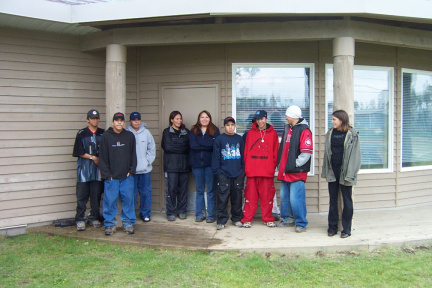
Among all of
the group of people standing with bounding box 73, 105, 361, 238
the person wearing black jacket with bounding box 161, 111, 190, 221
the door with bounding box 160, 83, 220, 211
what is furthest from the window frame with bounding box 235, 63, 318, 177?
the person wearing black jacket with bounding box 161, 111, 190, 221

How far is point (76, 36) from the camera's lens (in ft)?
20.2

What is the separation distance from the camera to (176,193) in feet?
19.7

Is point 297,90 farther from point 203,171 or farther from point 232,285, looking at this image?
point 232,285

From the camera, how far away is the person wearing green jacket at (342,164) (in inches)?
187

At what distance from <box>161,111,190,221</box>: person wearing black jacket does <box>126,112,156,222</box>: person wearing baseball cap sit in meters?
0.24

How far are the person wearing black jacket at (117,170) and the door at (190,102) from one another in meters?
1.20

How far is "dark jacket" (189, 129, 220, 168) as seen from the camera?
226 inches

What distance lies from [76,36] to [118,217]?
288 cm

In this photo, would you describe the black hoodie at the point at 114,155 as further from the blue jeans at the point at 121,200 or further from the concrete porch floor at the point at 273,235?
the concrete porch floor at the point at 273,235

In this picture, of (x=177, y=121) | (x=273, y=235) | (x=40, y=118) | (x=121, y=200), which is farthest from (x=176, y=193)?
(x=40, y=118)

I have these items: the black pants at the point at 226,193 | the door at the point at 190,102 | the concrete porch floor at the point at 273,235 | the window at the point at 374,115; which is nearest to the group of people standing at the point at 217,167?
the black pants at the point at 226,193

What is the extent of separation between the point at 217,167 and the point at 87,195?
6.17 ft

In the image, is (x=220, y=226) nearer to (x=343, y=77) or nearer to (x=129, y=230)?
(x=129, y=230)

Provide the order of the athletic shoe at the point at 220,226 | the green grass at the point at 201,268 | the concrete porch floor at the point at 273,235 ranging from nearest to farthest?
the green grass at the point at 201,268 → the concrete porch floor at the point at 273,235 → the athletic shoe at the point at 220,226
